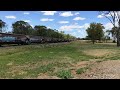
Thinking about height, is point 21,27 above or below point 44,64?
above

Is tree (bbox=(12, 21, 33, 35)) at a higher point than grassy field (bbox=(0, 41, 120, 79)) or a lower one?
higher

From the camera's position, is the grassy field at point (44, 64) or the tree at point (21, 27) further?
the tree at point (21, 27)

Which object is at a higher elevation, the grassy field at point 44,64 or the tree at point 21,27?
the tree at point 21,27

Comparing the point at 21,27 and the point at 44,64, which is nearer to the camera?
the point at 44,64

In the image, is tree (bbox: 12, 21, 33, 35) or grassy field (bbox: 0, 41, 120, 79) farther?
tree (bbox: 12, 21, 33, 35)
